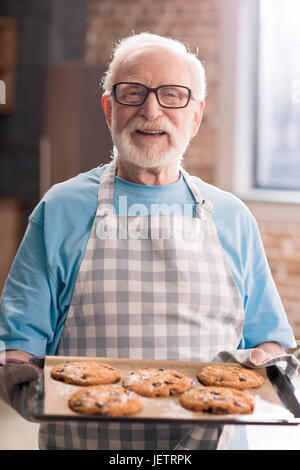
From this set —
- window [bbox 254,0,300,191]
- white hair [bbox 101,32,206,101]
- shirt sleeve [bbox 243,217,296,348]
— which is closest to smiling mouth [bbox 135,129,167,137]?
white hair [bbox 101,32,206,101]

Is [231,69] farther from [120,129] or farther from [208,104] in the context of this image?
[120,129]

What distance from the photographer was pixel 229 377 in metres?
1.26

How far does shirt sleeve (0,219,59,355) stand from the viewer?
1327mm

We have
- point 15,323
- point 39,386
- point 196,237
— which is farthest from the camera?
point 196,237

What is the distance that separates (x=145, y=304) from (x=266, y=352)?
12.5 inches

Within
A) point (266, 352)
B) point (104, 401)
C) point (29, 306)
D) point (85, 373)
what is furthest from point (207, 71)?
point (104, 401)

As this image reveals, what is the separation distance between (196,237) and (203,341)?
245 millimetres

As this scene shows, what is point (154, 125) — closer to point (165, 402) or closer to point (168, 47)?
point (168, 47)

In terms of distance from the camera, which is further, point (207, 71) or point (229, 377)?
point (207, 71)

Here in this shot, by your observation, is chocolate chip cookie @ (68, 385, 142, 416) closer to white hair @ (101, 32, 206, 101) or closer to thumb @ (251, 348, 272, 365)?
thumb @ (251, 348, 272, 365)
